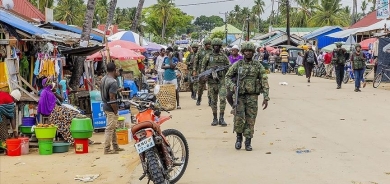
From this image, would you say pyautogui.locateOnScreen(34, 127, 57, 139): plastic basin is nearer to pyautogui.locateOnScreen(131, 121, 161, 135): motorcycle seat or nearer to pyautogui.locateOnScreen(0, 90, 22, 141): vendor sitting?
pyautogui.locateOnScreen(0, 90, 22, 141): vendor sitting

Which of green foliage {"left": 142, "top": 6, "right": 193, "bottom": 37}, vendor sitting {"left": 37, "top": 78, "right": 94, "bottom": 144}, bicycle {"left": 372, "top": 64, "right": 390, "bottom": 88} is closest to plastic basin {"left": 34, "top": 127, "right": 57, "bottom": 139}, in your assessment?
vendor sitting {"left": 37, "top": 78, "right": 94, "bottom": 144}

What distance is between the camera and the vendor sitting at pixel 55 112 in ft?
39.0

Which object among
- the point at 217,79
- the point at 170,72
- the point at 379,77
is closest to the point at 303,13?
the point at 379,77

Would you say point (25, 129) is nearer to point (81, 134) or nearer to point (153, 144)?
point (81, 134)

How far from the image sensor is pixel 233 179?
26.2 ft

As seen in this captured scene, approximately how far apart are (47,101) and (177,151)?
198 inches

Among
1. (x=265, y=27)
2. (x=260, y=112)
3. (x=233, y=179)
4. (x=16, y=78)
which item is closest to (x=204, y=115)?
(x=260, y=112)

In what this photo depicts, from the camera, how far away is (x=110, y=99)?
406 inches

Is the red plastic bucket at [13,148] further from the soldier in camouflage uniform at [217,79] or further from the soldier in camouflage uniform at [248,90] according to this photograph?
the soldier in camouflage uniform at [217,79]

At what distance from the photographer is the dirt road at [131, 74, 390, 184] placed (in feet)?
26.7

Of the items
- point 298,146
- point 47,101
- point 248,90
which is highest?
point 248,90

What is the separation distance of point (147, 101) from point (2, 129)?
525cm

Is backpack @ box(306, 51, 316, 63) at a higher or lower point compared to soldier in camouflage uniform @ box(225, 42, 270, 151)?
higher

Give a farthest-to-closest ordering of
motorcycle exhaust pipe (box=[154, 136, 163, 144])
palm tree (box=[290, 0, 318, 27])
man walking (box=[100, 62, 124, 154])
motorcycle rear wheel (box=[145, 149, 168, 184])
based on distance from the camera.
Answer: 1. palm tree (box=[290, 0, 318, 27])
2. man walking (box=[100, 62, 124, 154])
3. motorcycle exhaust pipe (box=[154, 136, 163, 144])
4. motorcycle rear wheel (box=[145, 149, 168, 184])
